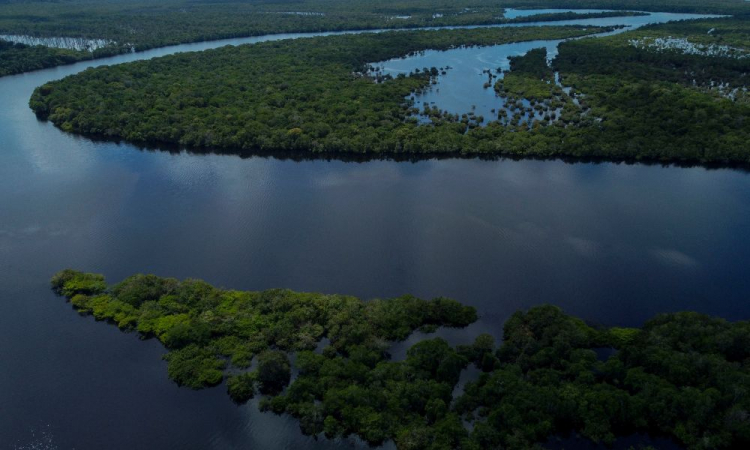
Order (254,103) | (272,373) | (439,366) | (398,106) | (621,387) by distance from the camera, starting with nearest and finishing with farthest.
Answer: (621,387) < (439,366) < (272,373) < (398,106) < (254,103)

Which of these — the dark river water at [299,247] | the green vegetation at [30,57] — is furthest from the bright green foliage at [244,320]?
the green vegetation at [30,57]

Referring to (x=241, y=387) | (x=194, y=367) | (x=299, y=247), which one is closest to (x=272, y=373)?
(x=241, y=387)

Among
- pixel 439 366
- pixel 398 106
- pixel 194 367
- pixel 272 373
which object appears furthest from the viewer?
pixel 398 106

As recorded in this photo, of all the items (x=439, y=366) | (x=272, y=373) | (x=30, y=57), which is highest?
(x=30, y=57)

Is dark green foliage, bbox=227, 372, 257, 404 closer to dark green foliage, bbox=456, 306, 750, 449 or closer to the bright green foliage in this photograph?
the bright green foliage

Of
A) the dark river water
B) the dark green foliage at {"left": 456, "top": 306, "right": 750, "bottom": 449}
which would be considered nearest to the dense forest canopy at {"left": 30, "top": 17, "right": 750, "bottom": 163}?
the dark river water

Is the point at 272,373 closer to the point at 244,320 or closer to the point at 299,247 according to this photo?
the point at 244,320

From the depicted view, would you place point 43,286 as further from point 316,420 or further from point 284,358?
point 316,420
